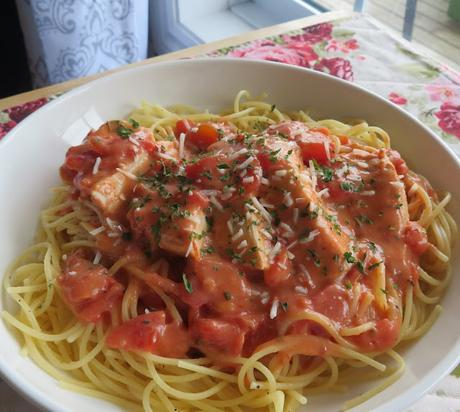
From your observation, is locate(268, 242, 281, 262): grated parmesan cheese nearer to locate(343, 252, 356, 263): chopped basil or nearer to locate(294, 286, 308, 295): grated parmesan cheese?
locate(294, 286, 308, 295): grated parmesan cheese

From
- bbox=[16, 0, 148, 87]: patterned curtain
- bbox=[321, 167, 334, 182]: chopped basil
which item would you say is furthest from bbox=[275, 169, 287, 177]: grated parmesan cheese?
bbox=[16, 0, 148, 87]: patterned curtain

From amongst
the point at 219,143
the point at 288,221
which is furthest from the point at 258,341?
the point at 219,143

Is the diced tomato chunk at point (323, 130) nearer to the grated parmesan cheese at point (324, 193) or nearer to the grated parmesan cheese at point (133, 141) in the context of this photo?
the grated parmesan cheese at point (324, 193)

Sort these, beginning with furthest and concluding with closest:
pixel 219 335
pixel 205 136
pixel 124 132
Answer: pixel 205 136, pixel 124 132, pixel 219 335

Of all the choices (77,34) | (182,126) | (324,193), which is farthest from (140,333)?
(77,34)

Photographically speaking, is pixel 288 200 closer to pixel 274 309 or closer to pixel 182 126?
pixel 274 309

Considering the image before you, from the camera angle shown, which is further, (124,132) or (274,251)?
(124,132)

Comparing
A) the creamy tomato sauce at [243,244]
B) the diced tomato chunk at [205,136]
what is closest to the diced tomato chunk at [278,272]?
the creamy tomato sauce at [243,244]
